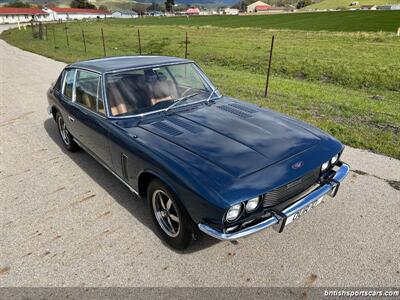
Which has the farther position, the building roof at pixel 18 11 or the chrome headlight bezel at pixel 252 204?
the building roof at pixel 18 11

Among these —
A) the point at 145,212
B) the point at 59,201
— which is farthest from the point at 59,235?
the point at 145,212

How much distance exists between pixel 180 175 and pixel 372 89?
924 cm

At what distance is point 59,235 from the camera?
307 centimetres

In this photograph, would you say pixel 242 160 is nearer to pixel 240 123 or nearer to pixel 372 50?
pixel 240 123

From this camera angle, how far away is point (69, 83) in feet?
14.7

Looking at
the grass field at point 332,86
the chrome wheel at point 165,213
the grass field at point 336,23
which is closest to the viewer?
the chrome wheel at point 165,213

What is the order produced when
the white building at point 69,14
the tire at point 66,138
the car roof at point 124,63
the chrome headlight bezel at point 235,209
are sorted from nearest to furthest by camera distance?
the chrome headlight bezel at point 235,209
the car roof at point 124,63
the tire at point 66,138
the white building at point 69,14

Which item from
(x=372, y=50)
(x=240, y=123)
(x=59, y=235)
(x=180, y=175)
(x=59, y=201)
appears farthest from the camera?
(x=372, y=50)

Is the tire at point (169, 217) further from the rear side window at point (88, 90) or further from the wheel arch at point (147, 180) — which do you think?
the rear side window at point (88, 90)

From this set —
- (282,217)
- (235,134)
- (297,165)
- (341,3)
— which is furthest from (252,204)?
(341,3)

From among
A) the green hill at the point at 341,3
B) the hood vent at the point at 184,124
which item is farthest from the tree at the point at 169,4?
the hood vent at the point at 184,124

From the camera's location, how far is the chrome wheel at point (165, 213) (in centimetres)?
284

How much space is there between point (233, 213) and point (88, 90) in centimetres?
261

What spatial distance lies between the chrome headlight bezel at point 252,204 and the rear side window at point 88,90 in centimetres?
207
